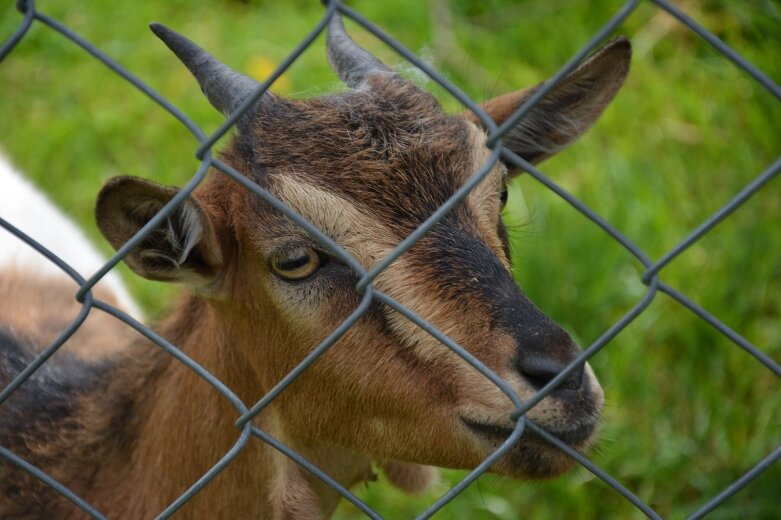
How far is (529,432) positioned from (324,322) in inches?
23.8

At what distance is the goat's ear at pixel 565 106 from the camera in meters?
2.80

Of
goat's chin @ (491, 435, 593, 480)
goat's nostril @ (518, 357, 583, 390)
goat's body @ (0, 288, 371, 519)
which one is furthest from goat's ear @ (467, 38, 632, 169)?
goat's body @ (0, 288, 371, 519)

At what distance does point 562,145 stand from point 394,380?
3.38 feet

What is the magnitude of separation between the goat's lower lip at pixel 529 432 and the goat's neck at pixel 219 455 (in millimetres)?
637

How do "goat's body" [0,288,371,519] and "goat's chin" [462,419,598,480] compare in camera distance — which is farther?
"goat's body" [0,288,371,519]

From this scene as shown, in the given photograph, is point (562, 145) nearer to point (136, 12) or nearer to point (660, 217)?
point (660, 217)

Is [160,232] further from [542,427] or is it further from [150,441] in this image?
[542,427]

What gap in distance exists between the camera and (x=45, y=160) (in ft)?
19.8

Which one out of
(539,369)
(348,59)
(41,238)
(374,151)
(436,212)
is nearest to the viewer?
(436,212)

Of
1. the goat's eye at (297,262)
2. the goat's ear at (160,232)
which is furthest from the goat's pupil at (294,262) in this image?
the goat's ear at (160,232)

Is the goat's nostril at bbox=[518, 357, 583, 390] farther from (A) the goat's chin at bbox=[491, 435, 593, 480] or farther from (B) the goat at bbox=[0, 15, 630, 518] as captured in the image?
(A) the goat's chin at bbox=[491, 435, 593, 480]

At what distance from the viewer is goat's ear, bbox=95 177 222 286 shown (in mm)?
2268

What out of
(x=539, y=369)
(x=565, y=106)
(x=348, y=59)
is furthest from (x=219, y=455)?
(x=565, y=106)

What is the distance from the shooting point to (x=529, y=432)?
236 cm
